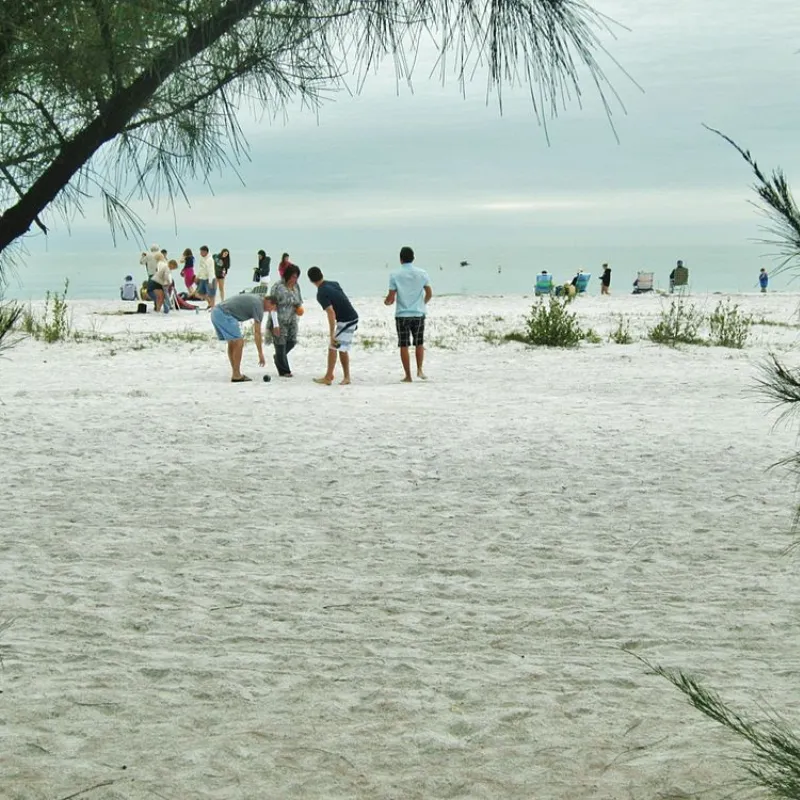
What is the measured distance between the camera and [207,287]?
26.3 m

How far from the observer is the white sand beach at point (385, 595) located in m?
4.19

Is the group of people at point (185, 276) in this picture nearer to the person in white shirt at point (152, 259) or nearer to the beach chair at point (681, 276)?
the person in white shirt at point (152, 259)

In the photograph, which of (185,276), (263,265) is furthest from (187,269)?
(263,265)

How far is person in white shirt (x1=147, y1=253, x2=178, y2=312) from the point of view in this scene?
24.8 metres

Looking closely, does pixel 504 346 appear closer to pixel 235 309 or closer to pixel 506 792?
pixel 235 309

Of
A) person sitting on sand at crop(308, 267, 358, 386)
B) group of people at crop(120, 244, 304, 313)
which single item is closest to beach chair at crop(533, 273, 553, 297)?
group of people at crop(120, 244, 304, 313)

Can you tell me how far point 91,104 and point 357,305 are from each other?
84.2 feet

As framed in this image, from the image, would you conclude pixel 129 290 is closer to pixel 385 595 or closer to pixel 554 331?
pixel 554 331

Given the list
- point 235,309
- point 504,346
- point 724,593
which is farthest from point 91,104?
point 504,346

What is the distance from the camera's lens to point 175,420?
1114 centimetres

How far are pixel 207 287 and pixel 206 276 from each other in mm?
465

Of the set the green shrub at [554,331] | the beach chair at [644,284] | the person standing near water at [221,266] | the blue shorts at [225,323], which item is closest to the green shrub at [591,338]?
the green shrub at [554,331]

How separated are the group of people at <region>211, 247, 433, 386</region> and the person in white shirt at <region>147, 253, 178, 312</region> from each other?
10650mm

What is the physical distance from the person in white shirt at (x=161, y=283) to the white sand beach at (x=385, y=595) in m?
13.0
